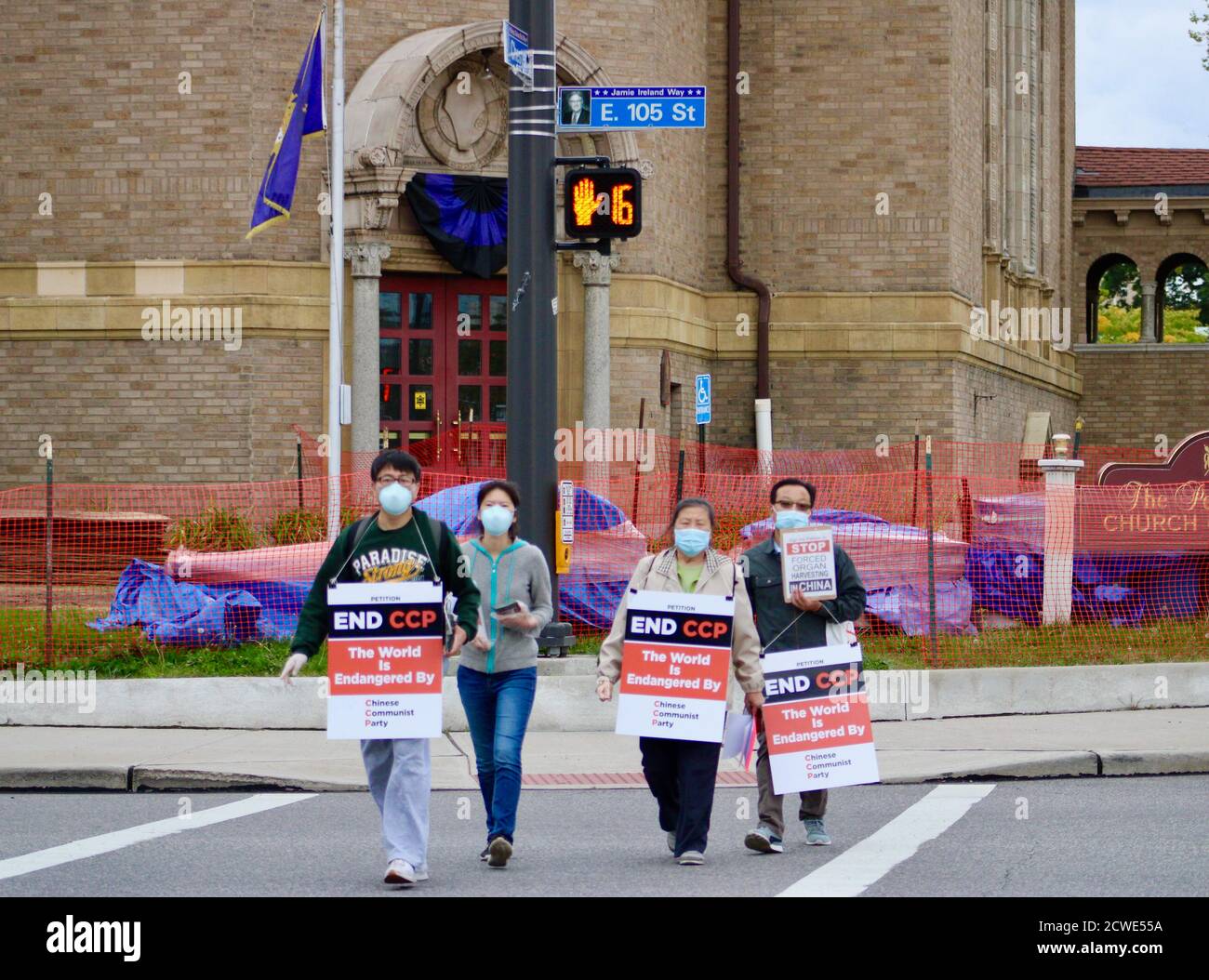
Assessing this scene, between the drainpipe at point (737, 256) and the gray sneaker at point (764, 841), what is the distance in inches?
758

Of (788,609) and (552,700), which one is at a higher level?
(788,609)

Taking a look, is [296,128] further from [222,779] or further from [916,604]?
[222,779]

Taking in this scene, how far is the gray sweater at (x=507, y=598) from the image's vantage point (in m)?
8.77

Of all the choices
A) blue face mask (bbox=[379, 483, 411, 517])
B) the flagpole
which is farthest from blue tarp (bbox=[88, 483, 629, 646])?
blue face mask (bbox=[379, 483, 411, 517])

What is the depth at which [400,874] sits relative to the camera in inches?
313

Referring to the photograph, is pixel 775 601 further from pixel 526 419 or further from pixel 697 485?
pixel 697 485

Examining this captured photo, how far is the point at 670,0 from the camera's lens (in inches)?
1044

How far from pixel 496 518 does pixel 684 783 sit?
5.11 ft

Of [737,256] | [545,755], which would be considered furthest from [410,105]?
[545,755]

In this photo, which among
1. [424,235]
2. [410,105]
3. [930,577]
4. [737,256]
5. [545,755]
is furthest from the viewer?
[737,256]

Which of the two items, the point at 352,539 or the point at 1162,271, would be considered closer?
the point at 352,539

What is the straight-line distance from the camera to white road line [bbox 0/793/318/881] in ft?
28.2

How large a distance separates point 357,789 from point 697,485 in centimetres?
708
